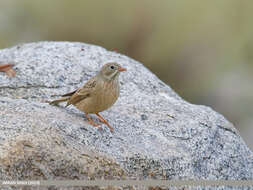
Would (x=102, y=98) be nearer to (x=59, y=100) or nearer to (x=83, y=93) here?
(x=83, y=93)

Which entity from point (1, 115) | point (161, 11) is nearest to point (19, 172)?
point (1, 115)

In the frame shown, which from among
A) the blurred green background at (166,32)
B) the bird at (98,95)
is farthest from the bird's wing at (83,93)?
the blurred green background at (166,32)

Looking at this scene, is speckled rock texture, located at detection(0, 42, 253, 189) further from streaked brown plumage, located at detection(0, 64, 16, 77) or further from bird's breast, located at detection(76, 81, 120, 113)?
bird's breast, located at detection(76, 81, 120, 113)

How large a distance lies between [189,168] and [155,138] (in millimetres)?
596

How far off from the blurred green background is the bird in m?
7.95

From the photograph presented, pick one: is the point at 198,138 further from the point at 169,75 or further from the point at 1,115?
the point at 169,75

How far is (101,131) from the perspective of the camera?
6.07 m

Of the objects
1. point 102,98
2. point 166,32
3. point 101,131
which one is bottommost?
point 101,131

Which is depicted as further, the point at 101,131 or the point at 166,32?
the point at 166,32

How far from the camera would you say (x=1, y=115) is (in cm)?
567

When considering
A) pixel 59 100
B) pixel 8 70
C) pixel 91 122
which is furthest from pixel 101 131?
pixel 8 70

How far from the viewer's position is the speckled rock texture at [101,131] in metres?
5.24

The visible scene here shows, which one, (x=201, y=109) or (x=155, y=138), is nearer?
(x=155, y=138)

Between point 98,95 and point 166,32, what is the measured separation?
363 inches
